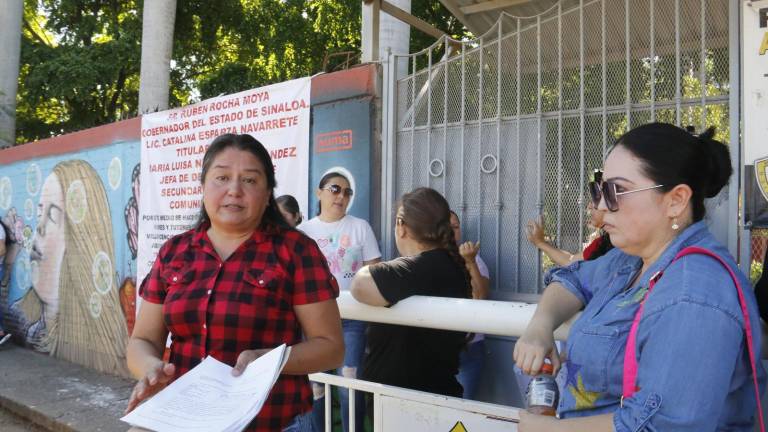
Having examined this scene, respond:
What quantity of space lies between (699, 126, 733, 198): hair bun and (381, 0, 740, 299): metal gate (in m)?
1.87

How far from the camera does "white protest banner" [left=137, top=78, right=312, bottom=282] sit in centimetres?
502

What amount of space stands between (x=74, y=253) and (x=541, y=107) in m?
6.18

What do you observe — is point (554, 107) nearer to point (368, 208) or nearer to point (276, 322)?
point (368, 208)

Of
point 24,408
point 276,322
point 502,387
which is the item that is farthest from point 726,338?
point 24,408

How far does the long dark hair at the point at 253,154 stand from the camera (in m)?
2.10

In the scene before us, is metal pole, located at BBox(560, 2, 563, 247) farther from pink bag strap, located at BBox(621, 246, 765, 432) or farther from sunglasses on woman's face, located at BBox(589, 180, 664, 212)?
pink bag strap, located at BBox(621, 246, 765, 432)

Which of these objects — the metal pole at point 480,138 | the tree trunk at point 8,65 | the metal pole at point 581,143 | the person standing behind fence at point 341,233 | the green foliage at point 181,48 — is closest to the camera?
the metal pole at point 581,143

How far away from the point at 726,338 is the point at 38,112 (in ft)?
56.6

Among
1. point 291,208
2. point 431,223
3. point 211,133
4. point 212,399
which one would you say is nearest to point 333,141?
point 291,208

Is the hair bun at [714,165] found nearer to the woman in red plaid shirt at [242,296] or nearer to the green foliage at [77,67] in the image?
the woman in red plaid shirt at [242,296]

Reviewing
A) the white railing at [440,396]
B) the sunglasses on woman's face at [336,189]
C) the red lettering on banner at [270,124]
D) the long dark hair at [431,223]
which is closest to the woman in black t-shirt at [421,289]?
the long dark hair at [431,223]

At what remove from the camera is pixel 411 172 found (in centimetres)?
450

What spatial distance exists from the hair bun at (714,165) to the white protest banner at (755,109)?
1.74 metres

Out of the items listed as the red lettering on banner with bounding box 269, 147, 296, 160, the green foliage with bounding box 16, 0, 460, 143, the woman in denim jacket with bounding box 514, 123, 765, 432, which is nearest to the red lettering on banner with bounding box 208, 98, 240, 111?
the red lettering on banner with bounding box 269, 147, 296, 160
